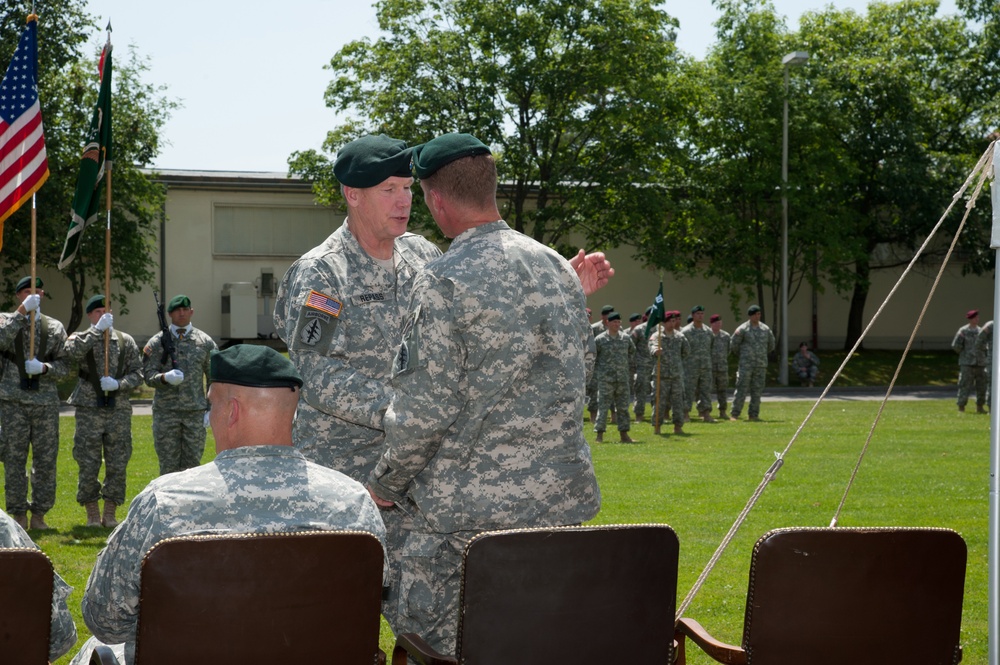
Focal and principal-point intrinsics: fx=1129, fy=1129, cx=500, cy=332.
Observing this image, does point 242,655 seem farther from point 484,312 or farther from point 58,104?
point 58,104

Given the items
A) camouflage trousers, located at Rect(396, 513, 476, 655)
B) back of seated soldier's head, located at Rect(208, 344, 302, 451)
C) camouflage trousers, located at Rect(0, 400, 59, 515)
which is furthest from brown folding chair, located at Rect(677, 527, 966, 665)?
camouflage trousers, located at Rect(0, 400, 59, 515)

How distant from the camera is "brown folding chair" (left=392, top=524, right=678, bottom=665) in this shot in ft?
10.1

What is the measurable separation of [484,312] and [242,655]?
1219mm

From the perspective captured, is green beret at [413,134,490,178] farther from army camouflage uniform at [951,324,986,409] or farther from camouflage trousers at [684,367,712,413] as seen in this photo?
army camouflage uniform at [951,324,986,409]

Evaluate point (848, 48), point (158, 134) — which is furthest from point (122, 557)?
point (848, 48)

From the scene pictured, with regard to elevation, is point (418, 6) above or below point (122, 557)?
above

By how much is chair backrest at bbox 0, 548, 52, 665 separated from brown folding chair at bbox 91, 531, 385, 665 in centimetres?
28

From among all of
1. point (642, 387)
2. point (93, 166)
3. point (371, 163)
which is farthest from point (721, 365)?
point (371, 163)

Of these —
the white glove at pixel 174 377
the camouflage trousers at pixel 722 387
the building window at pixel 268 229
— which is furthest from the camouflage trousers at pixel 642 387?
the building window at pixel 268 229

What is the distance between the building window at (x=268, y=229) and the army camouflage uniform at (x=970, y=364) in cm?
2113

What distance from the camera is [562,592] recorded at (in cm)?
312

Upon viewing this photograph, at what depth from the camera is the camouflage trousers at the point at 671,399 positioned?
19.2 metres

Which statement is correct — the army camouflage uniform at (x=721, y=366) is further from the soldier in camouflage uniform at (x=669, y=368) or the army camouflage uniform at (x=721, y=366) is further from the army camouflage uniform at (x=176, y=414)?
the army camouflage uniform at (x=176, y=414)

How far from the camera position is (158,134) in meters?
34.9
